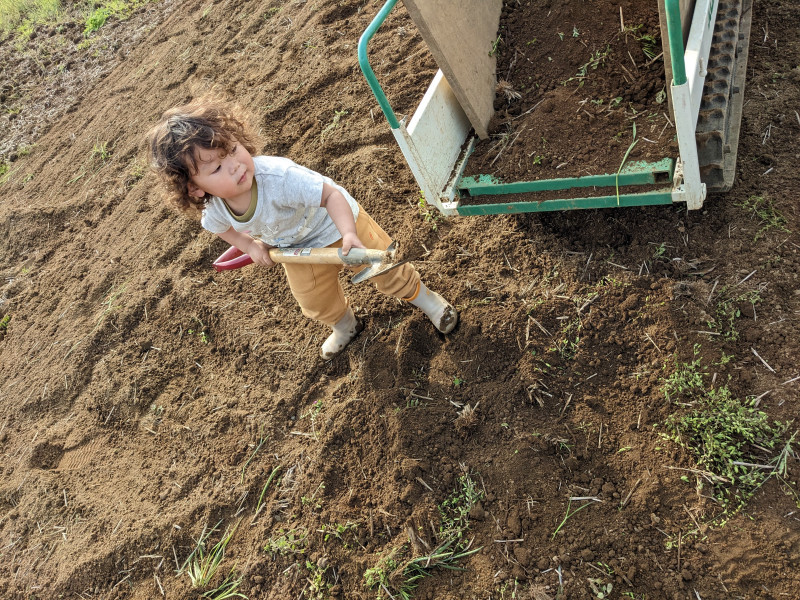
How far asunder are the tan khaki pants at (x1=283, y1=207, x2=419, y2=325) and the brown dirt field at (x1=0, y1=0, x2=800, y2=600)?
280 mm

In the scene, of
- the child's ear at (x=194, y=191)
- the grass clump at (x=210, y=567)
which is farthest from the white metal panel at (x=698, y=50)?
the grass clump at (x=210, y=567)

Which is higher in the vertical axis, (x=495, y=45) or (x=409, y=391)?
(x=495, y=45)

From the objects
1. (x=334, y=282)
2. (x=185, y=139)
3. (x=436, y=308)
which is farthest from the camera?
(x=334, y=282)

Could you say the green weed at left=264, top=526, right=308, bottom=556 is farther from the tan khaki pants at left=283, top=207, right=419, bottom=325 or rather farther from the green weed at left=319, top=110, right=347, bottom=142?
the green weed at left=319, top=110, right=347, bottom=142

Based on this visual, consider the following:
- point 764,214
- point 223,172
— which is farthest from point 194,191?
point 764,214

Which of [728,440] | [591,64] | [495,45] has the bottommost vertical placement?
[728,440]

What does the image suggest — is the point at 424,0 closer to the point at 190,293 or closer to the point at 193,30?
the point at 190,293

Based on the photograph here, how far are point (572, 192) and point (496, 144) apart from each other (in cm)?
54

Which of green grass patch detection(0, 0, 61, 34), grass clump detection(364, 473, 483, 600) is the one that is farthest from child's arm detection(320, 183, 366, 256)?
green grass patch detection(0, 0, 61, 34)

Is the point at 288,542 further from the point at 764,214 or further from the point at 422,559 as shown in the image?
the point at 764,214

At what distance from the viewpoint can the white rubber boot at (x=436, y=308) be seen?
2953 millimetres

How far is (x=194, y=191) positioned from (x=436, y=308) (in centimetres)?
121

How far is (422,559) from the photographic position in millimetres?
2432

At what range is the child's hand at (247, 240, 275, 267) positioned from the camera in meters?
2.85
